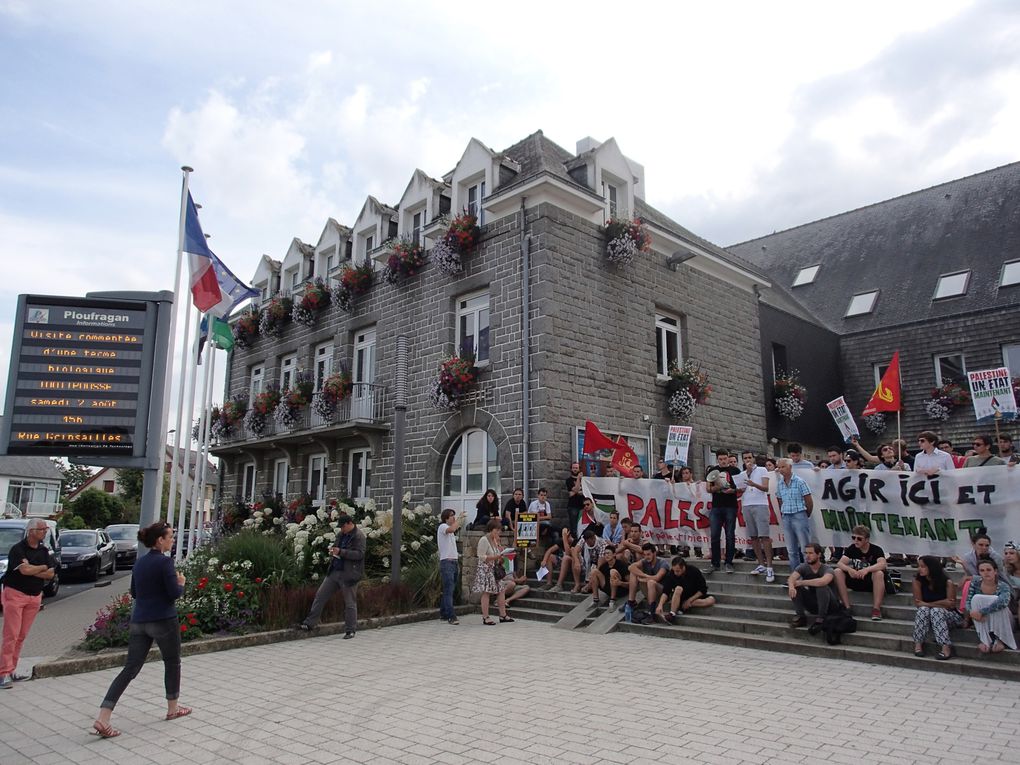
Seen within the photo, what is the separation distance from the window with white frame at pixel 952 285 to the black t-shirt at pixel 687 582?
646 inches

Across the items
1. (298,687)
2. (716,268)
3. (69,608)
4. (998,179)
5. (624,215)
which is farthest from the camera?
(998,179)

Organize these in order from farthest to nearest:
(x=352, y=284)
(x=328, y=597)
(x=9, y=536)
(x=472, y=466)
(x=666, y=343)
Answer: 1. (x=352, y=284)
2. (x=666, y=343)
3. (x=472, y=466)
4. (x=9, y=536)
5. (x=328, y=597)

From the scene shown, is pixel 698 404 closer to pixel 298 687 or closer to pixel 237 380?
pixel 298 687

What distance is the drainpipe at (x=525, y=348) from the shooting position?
14172 millimetres

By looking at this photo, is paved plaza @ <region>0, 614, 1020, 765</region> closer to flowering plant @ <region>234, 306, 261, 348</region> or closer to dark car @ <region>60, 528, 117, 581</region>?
dark car @ <region>60, 528, 117, 581</region>

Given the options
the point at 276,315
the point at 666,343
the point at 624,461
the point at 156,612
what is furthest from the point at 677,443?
the point at 276,315

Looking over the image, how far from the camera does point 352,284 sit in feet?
63.4

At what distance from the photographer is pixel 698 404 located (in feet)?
57.6

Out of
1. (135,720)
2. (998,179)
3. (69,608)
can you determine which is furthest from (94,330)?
(998,179)

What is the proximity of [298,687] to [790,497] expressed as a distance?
693 centimetres

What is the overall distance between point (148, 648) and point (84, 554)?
17.4 m

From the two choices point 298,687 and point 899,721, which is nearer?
point 899,721

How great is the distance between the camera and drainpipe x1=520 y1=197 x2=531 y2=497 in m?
14.2

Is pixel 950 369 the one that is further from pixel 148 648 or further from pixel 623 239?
pixel 148 648
